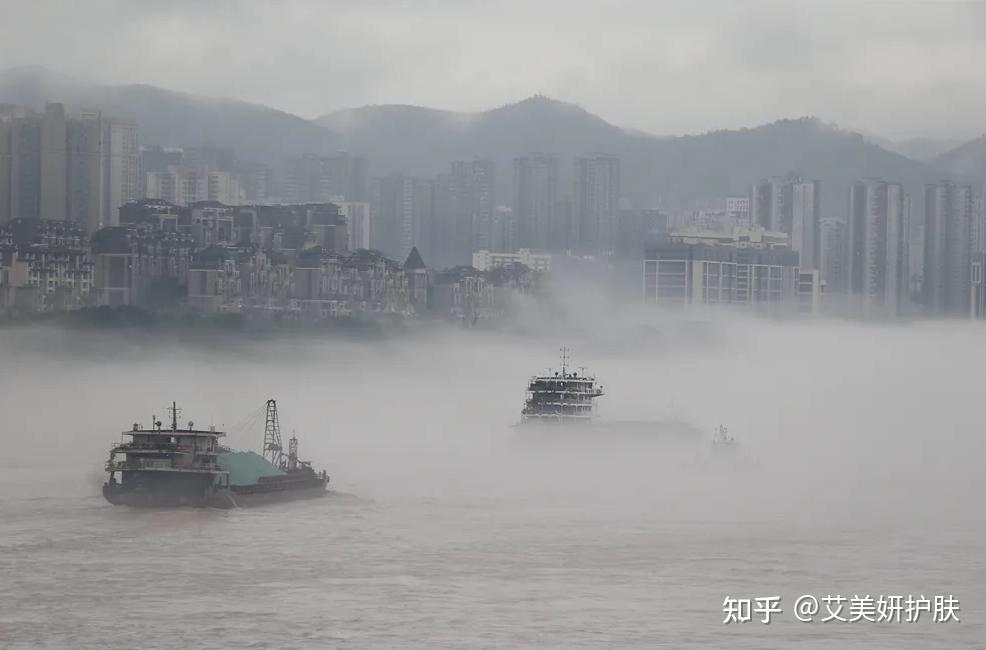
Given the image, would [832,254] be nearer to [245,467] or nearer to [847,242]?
[847,242]

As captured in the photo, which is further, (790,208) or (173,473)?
(790,208)

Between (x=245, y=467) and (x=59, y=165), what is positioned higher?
(x=59, y=165)

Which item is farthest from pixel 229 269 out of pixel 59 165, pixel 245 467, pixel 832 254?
pixel 832 254

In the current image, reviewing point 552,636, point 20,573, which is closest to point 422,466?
point 20,573

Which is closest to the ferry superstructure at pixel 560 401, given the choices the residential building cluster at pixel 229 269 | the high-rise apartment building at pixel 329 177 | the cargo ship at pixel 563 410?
the cargo ship at pixel 563 410

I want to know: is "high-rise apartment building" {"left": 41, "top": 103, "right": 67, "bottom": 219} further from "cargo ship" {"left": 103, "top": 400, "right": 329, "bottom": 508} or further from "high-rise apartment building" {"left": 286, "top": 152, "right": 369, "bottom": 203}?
"cargo ship" {"left": 103, "top": 400, "right": 329, "bottom": 508}

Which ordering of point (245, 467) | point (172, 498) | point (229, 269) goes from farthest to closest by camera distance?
point (229, 269), point (245, 467), point (172, 498)

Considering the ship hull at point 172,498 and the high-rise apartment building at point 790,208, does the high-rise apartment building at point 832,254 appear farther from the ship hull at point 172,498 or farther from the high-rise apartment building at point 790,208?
the ship hull at point 172,498

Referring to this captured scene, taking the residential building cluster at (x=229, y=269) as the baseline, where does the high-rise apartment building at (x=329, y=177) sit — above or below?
above
